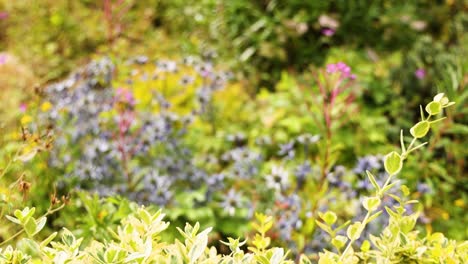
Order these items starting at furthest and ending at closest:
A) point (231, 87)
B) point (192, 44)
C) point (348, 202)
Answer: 1. point (192, 44)
2. point (231, 87)
3. point (348, 202)

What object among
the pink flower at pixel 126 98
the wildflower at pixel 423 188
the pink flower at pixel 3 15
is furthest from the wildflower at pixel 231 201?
the pink flower at pixel 3 15

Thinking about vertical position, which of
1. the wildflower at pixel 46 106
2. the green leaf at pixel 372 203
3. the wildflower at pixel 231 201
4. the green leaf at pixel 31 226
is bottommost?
the wildflower at pixel 231 201

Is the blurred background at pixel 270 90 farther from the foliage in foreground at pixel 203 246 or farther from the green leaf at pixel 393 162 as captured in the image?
the green leaf at pixel 393 162

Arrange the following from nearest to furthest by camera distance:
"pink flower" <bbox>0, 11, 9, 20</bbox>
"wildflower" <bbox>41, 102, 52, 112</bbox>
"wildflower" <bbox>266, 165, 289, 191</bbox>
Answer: "wildflower" <bbox>266, 165, 289, 191</bbox>, "wildflower" <bbox>41, 102, 52, 112</bbox>, "pink flower" <bbox>0, 11, 9, 20</bbox>

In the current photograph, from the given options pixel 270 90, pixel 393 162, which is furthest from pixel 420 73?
pixel 393 162

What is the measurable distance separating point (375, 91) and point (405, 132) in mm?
385

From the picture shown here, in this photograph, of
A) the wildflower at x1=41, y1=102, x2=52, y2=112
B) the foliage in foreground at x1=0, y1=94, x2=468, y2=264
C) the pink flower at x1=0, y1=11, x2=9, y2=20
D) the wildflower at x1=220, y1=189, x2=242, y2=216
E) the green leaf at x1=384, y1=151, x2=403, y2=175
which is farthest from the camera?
the pink flower at x1=0, y1=11, x2=9, y2=20

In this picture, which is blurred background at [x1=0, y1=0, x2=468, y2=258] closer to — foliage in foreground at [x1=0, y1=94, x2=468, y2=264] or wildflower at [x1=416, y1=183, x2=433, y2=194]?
wildflower at [x1=416, y1=183, x2=433, y2=194]

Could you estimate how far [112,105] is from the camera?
308cm

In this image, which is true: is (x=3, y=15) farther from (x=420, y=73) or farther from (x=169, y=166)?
(x=420, y=73)

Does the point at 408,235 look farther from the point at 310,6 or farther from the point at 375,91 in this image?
the point at 310,6

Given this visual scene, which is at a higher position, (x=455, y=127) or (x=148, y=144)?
(x=148, y=144)

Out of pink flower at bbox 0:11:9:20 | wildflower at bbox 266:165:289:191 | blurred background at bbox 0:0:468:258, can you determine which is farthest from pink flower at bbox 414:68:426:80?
pink flower at bbox 0:11:9:20

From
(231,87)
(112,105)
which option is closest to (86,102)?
(112,105)
